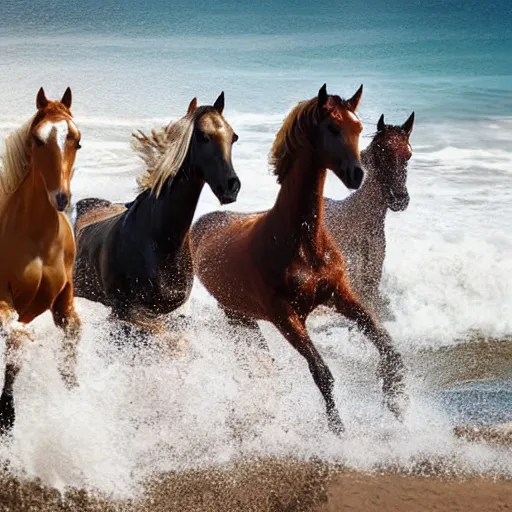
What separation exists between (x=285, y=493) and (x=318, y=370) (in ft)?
2.01

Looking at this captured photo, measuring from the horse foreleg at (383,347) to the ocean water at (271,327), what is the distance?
0.13 metres

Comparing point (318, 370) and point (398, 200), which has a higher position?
point (398, 200)

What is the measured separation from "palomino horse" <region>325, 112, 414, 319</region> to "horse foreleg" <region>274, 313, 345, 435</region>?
108 cm

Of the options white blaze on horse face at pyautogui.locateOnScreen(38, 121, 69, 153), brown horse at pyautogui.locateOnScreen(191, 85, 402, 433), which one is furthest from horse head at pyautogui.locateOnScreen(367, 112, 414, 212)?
white blaze on horse face at pyautogui.locateOnScreen(38, 121, 69, 153)

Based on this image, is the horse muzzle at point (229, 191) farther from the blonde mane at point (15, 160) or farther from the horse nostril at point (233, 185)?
the blonde mane at point (15, 160)

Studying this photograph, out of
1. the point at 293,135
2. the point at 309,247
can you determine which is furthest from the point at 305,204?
the point at 293,135

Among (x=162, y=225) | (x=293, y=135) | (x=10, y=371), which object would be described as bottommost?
(x=10, y=371)

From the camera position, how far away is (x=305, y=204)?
4762 mm

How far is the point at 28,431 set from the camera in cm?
446

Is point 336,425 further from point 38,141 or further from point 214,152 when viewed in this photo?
point 38,141

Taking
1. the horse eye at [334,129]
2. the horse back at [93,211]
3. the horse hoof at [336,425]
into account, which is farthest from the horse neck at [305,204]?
the horse back at [93,211]

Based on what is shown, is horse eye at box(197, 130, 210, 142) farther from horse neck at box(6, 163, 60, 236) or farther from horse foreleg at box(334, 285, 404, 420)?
horse foreleg at box(334, 285, 404, 420)

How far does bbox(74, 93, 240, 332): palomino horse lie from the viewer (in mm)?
4719

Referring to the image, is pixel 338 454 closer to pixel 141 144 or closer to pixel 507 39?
pixel 141 144
